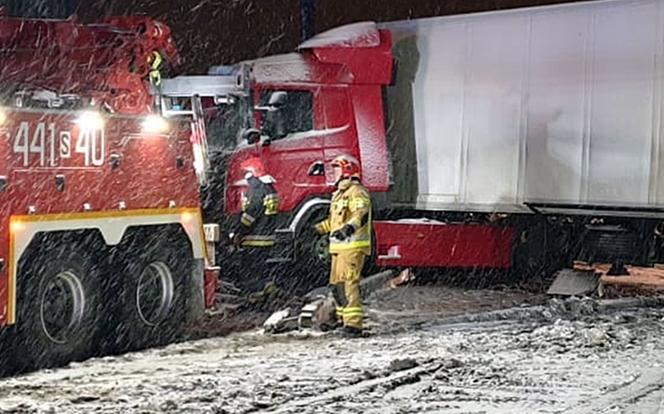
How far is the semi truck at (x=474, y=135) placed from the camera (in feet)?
45.5

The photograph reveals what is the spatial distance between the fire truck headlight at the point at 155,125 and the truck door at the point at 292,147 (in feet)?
11.5

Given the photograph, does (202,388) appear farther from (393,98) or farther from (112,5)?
(112,5)

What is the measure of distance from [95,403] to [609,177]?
25.1 ft

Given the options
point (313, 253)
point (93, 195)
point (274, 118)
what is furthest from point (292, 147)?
point (93, 195)

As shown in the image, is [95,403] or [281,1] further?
[281,1]

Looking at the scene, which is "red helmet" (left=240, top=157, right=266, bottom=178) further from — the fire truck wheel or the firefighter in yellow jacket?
the fire truck wheel

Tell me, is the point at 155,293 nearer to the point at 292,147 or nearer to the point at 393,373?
the point at 393,373

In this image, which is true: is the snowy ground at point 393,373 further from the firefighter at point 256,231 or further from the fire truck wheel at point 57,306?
the firefighter at point 256,231

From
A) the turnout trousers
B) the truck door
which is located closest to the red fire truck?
the turnout trousers

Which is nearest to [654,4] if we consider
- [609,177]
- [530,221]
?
[609,177]

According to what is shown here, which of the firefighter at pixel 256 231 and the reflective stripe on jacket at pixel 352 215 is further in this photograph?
the firefighter at pixel 256 231

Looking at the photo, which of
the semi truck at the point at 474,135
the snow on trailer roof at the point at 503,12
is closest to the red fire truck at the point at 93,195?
the semi truck at the point at 474,135

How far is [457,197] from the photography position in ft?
49.6

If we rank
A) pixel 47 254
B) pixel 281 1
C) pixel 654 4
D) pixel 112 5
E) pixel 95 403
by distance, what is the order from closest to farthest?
pixel 95 403 < pixel 47 254 < pixel 654 4 < pixel 112 5 < pixel 281 1
